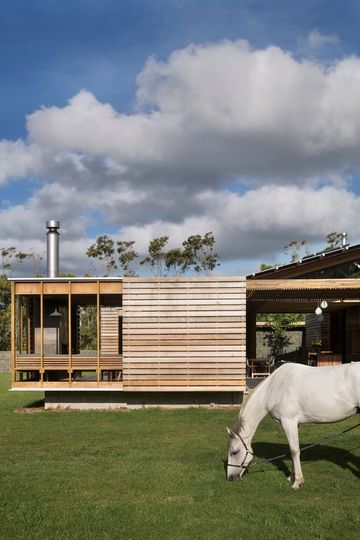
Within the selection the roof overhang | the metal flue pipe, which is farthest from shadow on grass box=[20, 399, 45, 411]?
the roof overhang

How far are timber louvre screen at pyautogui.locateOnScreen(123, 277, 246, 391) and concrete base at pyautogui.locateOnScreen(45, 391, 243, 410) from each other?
0.58m

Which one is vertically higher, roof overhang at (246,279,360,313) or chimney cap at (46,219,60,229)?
chimney cap at (46,219,60,229)

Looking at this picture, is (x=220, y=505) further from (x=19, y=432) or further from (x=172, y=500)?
(x=19, y=432)

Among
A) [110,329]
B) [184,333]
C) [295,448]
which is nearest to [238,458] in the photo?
[295,448]

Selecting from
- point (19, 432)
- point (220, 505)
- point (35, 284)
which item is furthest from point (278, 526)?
point (35, 284)

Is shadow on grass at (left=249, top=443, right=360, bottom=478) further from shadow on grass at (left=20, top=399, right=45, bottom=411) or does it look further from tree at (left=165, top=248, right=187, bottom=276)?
tree at (left=165, top=248, right=187, bottom=276)

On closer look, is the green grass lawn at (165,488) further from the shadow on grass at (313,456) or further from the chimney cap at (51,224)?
the chimney cap at (51,224)

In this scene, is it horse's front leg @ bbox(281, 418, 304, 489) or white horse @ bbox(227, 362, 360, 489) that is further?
white horse @ bbox(227, 362, 360, 489)

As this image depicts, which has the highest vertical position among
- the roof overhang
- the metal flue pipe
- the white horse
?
the metal flue pipe

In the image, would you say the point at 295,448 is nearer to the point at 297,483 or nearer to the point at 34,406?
the point at 297,483

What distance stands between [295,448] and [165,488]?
1807 mm

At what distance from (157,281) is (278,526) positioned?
10.5m

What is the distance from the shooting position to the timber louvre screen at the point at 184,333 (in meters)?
15.9

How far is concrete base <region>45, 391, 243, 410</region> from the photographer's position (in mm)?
16281
